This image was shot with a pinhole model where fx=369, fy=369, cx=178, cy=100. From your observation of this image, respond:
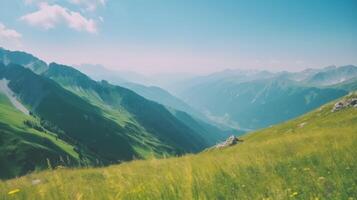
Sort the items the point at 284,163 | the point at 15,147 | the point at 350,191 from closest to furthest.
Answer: the point at 350,191 < the point at 284,163 < the point at 15,147

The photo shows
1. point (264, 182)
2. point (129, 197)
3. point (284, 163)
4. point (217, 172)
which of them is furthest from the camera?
point (284, 163)

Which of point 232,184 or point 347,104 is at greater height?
point 347,104

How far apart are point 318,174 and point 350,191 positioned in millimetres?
1385

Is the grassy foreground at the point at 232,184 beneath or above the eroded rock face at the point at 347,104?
beneath

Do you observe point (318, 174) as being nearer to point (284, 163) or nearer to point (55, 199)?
point (284, 163)

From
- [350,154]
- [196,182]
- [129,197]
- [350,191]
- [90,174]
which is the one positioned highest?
[350,154]

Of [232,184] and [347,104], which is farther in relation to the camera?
[347,104]

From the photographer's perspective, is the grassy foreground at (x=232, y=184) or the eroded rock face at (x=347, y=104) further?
the eroded rock face at (x=347, y=104)

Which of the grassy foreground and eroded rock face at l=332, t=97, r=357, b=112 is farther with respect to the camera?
eroded rock face at l=332, t=97, r=357, b=112

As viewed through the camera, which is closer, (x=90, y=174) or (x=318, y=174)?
(x=318, y=174)

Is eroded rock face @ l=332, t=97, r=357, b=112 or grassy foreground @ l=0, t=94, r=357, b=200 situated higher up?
eroded rock face @ l=332, t=97, r=357, b=112

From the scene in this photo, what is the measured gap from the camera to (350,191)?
5285mm

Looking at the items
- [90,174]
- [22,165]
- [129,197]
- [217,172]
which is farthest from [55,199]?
[22,165]

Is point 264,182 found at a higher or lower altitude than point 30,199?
higher
